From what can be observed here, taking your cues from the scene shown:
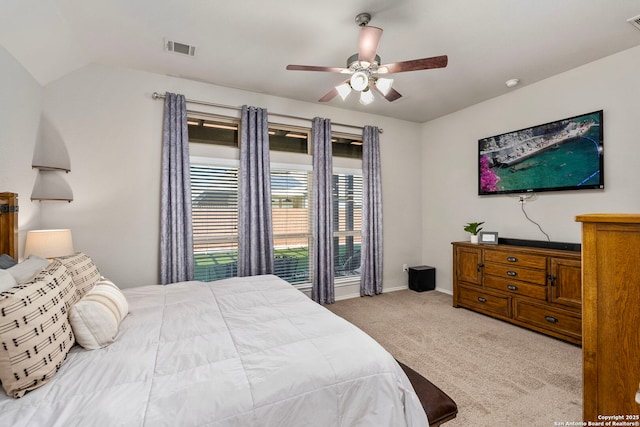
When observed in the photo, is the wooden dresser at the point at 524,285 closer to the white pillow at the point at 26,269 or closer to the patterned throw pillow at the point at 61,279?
the patterned throw pillow at the point at 61,279

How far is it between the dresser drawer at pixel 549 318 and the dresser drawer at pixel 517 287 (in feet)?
0.33

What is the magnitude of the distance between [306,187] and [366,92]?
1863 millimetres

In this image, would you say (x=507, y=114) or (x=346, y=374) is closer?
(x=346, y=374)

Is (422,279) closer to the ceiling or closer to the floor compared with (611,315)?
closer to the floor

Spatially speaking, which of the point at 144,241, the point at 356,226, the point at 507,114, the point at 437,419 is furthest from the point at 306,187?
the point at 437,419

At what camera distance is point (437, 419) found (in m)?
1.34

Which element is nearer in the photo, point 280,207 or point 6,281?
point 6,281

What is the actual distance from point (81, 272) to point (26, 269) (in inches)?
15.6

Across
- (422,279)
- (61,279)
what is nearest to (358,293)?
(422,279)

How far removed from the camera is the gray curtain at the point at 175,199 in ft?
10.1

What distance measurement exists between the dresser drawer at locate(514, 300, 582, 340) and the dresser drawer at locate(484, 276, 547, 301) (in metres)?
0.10

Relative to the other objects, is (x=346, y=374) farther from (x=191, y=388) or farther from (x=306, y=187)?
(x=306, y=187)

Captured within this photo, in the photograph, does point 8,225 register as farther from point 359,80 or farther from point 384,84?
point 384,84

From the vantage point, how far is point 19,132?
2.28 metres
